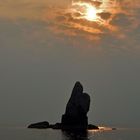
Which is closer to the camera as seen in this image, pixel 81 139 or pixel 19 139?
pixel 81 139

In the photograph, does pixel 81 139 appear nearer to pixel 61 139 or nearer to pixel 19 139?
pixel 61 139

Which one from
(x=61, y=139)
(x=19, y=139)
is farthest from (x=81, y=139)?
(x=19, y=139)

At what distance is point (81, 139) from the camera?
454ft

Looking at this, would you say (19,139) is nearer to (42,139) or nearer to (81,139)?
(42,139)

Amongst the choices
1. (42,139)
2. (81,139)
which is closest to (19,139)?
(42,139)

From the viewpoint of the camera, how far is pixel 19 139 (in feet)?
493

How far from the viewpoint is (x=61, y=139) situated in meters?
144

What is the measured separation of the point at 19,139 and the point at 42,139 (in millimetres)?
7894

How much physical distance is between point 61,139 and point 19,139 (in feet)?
46.0

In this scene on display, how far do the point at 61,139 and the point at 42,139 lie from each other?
6.13 metres

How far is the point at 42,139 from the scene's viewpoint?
480 feet
